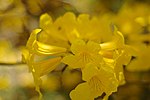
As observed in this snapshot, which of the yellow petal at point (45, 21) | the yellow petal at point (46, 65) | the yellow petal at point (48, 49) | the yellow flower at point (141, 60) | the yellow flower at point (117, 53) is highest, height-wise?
the yellow petal at point (45, 21)

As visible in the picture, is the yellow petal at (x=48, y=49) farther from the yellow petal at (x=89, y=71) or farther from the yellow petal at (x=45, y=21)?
the yellow petal at (x=89, y=71)

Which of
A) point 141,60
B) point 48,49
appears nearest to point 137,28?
point 141,60

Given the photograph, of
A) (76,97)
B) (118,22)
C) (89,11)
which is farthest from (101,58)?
(118,22)

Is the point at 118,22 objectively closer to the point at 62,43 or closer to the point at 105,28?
the point at 105,28

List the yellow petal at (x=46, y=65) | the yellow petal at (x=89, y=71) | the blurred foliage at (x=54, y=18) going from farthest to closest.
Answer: the blurred foliage at (x=54, y=18) < the yellow petal at (x=46, y=65) < the yellow petal at (x=89, y=71)

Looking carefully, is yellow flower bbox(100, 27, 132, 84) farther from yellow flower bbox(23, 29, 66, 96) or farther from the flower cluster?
yellow flower bbox(23, 29, 66, 96)

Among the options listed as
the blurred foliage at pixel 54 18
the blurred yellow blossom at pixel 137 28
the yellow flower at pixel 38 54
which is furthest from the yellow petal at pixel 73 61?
the blurred yellow blossom at pixel 137 28
